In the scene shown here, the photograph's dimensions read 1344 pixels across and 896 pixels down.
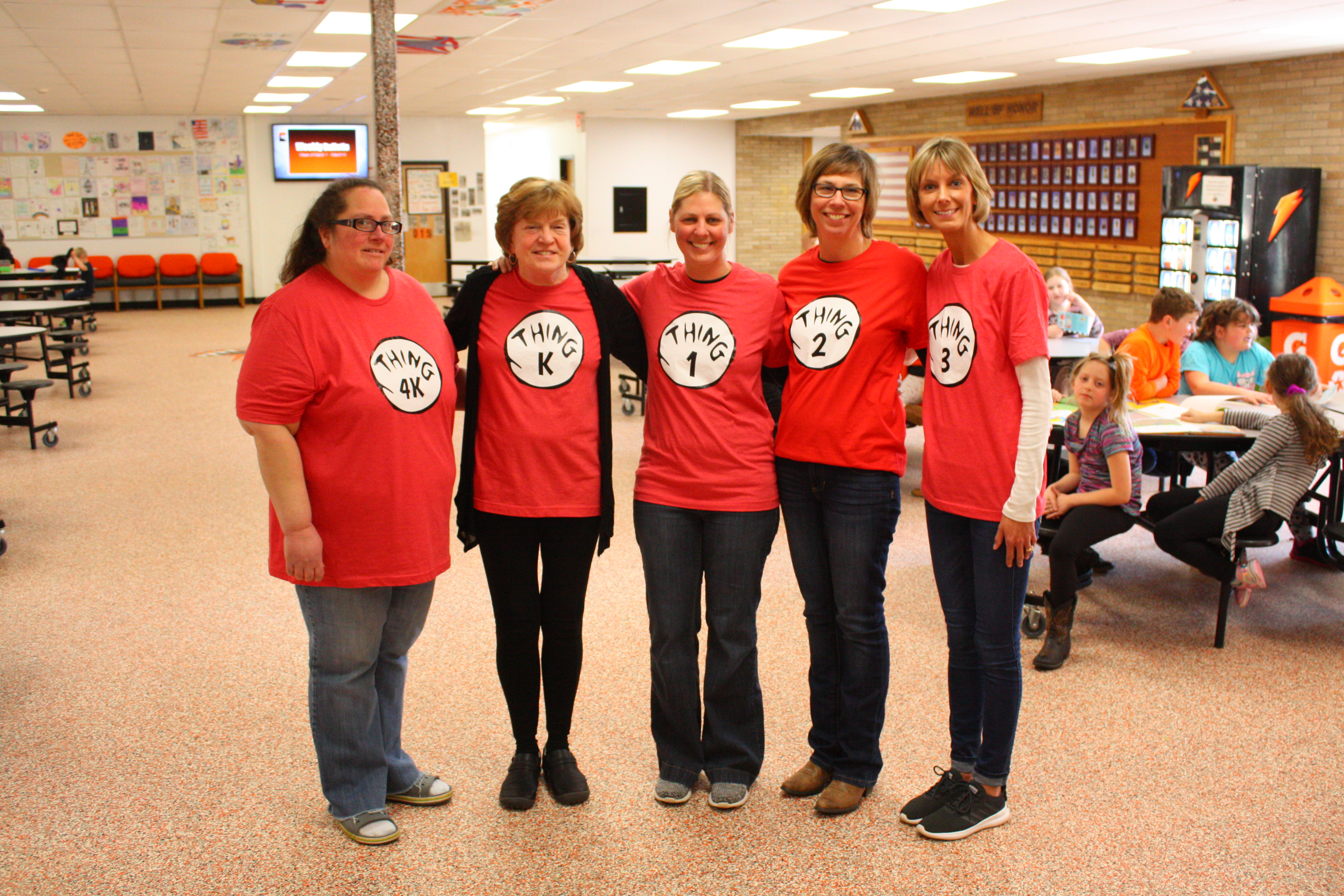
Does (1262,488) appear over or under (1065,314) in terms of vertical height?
under

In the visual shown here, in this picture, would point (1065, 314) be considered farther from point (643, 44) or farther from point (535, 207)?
point (643, 44)

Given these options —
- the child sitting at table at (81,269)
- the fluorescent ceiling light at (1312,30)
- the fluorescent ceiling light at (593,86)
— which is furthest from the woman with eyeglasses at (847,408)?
the child sitting at table at (81,269)

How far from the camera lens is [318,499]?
7.56 feet

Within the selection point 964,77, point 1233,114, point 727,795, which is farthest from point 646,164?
point 727,795

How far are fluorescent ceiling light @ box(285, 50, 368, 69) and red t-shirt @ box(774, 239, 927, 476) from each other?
8175 mm

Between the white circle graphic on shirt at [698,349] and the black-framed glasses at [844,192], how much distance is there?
359 millimetres

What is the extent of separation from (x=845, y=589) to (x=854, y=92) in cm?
1142

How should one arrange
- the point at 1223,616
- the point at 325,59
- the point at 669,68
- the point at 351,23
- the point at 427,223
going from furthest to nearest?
the point at 427,223 < the point at 669,68 < the point at 325,59 < the point at 351,23 < the point at 1223,616

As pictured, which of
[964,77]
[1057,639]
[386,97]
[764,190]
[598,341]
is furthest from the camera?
[764,190]

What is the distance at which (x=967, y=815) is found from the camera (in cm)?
254

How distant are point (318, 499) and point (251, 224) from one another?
632 inches

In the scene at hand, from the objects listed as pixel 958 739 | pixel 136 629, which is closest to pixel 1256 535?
pixel 958 739

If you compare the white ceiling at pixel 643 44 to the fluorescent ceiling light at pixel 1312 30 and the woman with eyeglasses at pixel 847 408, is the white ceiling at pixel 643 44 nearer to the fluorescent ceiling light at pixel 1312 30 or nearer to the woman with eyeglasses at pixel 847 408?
the fluorescent ceiling light at pixel 1312 30

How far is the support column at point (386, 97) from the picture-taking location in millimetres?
4281
